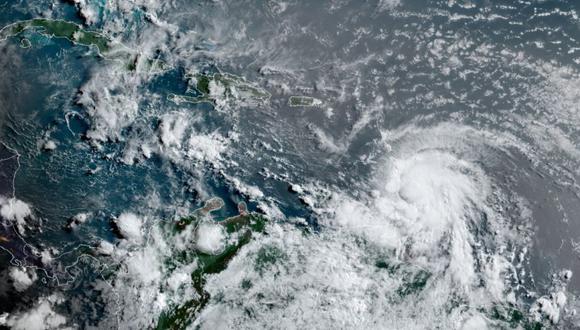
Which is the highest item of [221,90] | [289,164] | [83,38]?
[83,38]

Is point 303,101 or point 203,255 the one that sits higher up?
point 303,101

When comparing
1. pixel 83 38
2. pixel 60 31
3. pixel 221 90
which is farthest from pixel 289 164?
pixel 60 31

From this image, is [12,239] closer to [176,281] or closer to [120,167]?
[120,167]

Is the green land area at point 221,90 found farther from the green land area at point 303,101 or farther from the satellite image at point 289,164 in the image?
the green land area at point 303,101

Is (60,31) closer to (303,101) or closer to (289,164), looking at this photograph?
(303,101)

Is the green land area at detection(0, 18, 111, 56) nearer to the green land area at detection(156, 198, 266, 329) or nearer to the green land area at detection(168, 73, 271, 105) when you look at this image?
the green land area at detection(168, 73, 271, 105)

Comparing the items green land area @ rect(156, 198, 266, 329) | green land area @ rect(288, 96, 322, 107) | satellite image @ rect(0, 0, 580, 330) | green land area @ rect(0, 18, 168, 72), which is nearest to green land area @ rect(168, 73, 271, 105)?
satellite image @ rect(0, 0, 580, 330)

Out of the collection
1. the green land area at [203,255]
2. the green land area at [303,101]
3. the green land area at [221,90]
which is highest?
the green land area at [303,101]

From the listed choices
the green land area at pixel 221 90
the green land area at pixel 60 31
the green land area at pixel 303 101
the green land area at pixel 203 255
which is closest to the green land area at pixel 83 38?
the green land area at pixel 60 31

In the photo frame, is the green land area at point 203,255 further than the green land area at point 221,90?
No
